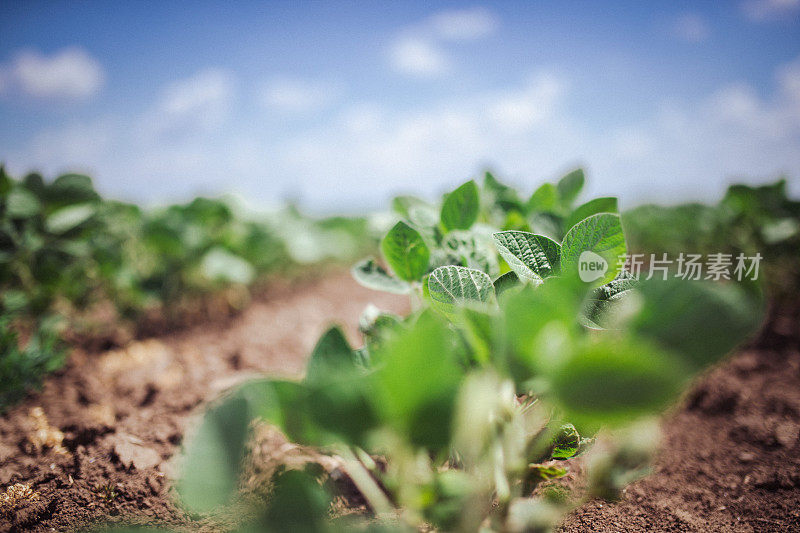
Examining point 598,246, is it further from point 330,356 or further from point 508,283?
point 330,356

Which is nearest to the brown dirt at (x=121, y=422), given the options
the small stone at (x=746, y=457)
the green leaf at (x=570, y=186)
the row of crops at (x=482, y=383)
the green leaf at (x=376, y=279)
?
the row of crops at (x=482, y=383)

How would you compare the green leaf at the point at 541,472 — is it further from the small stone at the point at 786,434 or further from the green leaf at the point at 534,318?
the small stone at the point at 786,434

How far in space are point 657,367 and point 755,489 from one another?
127cm

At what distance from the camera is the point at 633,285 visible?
0.58 meters

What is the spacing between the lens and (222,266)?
2.68 meters

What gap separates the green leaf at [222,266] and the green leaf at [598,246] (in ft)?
8.12

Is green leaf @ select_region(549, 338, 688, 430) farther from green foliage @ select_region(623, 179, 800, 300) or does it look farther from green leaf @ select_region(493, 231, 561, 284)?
green foliage @ select_region(623, 179, 800, 300)

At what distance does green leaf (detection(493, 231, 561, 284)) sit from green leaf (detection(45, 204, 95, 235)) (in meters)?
1.87

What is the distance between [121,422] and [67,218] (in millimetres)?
1000

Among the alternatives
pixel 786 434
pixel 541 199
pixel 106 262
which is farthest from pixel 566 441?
pixel 106 262

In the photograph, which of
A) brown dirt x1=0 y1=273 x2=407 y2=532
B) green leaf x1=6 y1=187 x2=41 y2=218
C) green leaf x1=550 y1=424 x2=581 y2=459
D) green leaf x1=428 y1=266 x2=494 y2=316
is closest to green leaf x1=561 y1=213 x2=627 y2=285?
green leaf x1=428 y1=266 x2=494 y2=316

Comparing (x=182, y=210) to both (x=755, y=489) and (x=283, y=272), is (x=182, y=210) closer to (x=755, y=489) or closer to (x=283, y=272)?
(x=283, y=272)

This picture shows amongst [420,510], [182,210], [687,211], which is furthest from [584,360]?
[687,211]

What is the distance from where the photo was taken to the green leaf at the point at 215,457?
0.39 meters
